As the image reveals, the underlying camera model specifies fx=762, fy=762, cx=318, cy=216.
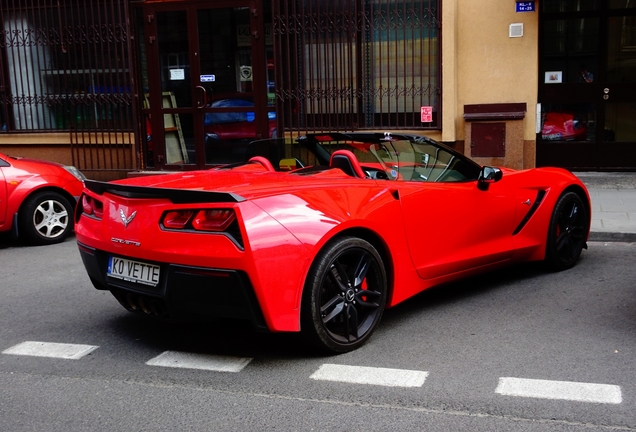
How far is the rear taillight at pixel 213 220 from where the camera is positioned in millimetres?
4008

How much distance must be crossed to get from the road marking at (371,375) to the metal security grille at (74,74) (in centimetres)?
943

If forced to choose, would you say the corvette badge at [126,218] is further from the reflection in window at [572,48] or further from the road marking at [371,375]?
the reflection in window at [572,48]

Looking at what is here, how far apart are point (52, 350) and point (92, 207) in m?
0.90

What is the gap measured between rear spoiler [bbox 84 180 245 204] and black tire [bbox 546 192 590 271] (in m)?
3.23

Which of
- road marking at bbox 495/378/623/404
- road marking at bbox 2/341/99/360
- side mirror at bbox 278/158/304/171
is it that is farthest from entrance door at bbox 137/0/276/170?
road marking at bbox 495/378/623/404

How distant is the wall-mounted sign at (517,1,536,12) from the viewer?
11.0m

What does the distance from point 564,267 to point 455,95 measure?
5496 mm

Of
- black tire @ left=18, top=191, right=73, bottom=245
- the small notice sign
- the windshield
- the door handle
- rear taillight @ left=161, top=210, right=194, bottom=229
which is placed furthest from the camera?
the door handle

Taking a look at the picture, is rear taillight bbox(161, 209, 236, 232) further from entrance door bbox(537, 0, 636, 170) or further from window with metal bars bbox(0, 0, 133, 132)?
window with metal bars bbox(0, 0, 133, 132)

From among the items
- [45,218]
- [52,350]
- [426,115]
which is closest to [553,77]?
[426,115]

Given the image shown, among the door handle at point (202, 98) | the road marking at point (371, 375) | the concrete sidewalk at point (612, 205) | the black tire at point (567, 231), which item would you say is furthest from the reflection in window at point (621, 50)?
the road marking at point (371, 375)

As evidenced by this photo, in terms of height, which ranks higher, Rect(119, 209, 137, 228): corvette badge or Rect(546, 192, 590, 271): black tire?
Rect(119, 209, 137, 228): corvette badge

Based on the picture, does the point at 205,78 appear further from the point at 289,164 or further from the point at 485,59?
the point at 289,164

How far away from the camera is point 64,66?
12836 millimetres
